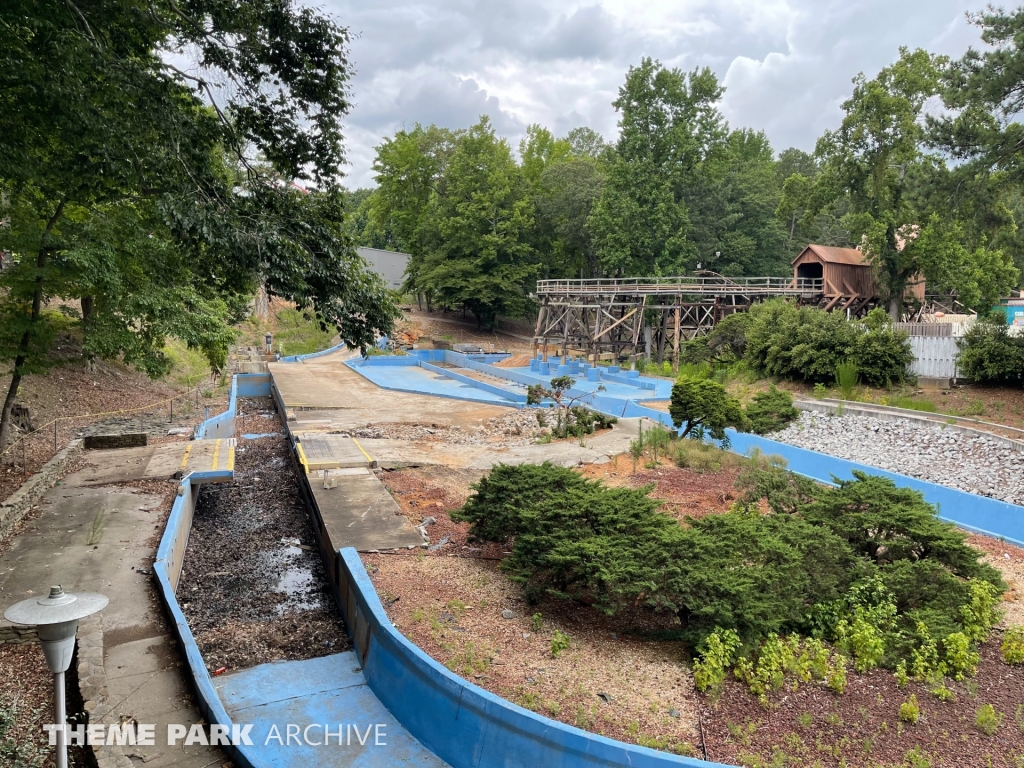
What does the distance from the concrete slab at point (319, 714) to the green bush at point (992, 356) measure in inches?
638

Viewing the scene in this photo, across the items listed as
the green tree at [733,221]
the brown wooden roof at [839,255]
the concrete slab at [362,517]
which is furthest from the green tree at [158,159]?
the green tree at [733,221]

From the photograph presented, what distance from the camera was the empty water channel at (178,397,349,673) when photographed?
779 centimetres

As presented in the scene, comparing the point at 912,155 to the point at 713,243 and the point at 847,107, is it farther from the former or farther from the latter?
the point at 713,243

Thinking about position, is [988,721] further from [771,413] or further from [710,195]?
[710,195]

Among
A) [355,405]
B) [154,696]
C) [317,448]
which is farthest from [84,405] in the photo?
[154,696]

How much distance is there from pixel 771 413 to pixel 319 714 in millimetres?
14254

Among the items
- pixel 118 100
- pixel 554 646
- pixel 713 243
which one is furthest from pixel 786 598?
pixel 713 243

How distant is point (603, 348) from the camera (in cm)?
3947

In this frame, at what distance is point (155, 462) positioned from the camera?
41.7 feet

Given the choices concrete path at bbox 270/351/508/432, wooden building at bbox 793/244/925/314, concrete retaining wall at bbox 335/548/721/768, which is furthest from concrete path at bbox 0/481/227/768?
wooden building at bbox 793/244/925/314

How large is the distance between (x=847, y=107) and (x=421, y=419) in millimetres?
22750

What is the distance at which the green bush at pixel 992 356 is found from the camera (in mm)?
15898

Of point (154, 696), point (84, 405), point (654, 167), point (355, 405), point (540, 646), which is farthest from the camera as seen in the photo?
point (654, 167)

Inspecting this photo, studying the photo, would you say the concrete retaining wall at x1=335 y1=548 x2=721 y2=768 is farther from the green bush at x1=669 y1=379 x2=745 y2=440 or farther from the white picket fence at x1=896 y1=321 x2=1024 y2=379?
the white picket fence at x1=896 y1=321 x2=1024 y2=379
